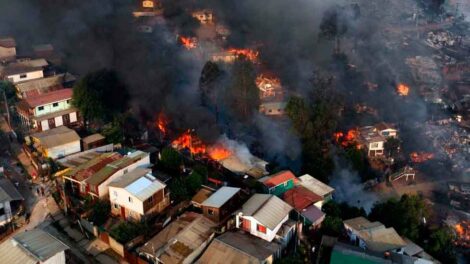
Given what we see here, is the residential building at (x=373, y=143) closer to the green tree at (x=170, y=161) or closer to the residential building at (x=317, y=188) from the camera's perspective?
the residential building at (x=317, y=188)

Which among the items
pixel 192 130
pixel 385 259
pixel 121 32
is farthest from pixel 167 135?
pixel 385 259

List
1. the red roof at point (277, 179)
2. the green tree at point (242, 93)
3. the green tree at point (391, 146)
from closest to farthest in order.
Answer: the red roof at point (277, 179) → the green tree at point (391, 146) → the green tree at point (242, 93)

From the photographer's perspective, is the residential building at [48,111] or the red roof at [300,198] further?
the residential building at [48,111]

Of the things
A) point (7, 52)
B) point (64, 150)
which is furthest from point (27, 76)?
point (64, 150)

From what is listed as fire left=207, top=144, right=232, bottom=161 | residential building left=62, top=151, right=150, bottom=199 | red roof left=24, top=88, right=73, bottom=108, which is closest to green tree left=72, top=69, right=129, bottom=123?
red roof left=24, top=88, right=73, bottom=108

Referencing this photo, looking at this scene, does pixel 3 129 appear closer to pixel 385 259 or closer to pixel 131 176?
pixel 131 176

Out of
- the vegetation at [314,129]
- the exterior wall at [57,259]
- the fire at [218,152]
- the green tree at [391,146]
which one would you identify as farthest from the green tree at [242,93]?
the exterior wall at [57,259]

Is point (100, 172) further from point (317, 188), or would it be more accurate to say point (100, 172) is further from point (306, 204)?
point (317, 188)
